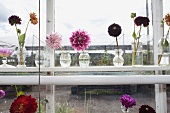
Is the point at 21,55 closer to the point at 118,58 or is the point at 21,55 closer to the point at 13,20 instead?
the point at 13,20

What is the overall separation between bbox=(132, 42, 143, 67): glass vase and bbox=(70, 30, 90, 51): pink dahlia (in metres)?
0.35

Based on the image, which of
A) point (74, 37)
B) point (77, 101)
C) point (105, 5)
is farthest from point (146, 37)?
point (77, 101)

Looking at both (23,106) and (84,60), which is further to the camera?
(84,60)

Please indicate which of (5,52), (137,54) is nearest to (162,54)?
(137,54)

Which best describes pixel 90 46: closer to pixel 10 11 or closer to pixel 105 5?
pixel 105 5

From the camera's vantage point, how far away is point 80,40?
1339 mm

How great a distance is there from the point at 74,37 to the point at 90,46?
0.54 ft

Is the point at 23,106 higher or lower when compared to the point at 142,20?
lower

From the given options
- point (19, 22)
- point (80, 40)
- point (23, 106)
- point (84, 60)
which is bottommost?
point (23, 106)

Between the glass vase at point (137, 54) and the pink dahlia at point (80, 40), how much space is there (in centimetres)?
35

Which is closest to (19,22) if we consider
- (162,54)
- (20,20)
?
(20,20)

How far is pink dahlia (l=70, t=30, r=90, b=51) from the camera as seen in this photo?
1343 mm

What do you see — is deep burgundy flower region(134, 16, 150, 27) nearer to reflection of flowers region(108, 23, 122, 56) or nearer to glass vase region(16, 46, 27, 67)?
reflection of flowers region(108, 23, 122, 56)

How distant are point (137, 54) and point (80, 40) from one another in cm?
43
